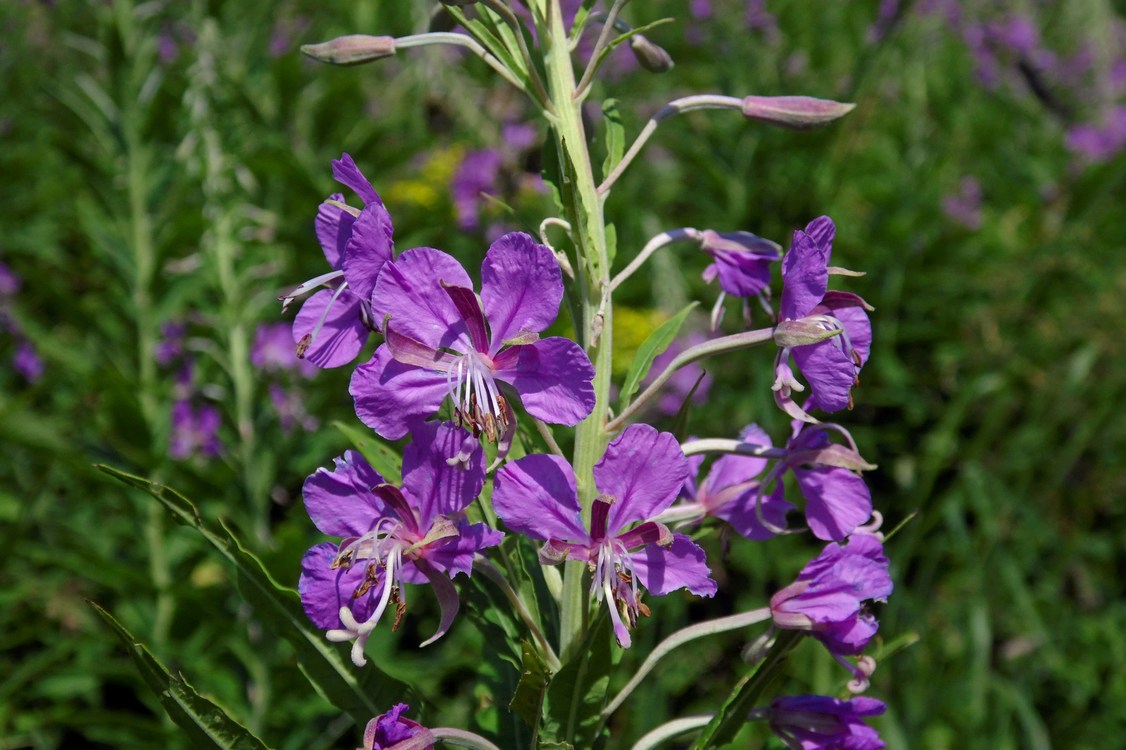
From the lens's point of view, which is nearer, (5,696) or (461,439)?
A: (461,439)

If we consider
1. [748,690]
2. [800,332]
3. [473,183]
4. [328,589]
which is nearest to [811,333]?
[800,332]

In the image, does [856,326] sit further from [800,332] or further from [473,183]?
[473,183]

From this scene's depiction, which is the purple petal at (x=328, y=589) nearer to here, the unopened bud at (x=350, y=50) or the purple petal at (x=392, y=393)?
the purple petal at (x=392, y=393)

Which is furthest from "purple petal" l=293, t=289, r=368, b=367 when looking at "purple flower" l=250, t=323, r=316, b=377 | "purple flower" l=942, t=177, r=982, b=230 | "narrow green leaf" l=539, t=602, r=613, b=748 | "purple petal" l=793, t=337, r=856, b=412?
"purple flower" l=942, t=177, r=982, b=230

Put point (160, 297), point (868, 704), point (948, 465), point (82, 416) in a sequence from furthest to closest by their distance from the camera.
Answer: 1. point (948, 465)
2. point (160, 297)
3. point (82, 416)
4. point (868, 704)

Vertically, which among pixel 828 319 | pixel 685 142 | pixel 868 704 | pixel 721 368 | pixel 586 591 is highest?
pixel 828 319

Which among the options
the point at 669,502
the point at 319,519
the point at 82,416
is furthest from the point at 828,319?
the point at 82,416

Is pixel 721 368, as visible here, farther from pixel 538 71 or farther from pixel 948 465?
pixel 538 71
